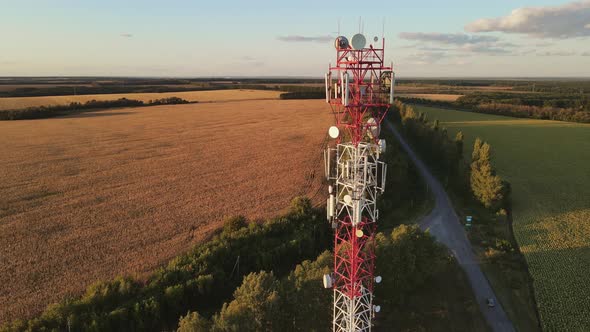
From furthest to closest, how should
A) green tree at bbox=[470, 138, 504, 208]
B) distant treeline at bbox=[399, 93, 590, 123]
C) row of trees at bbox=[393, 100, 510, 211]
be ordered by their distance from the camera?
distant treeline at bbox=[399, 93, 590, 123]
row of trees at bbox=[393, 100, 510, 211]
green tree at bbox=[470, 138, 504, 208]

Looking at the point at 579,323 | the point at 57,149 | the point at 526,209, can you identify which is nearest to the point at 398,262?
the point at 579,323

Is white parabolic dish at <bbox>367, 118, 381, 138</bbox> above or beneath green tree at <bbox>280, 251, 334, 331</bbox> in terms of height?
above

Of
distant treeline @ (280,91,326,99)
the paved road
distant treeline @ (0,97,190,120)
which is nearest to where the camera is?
the paved road

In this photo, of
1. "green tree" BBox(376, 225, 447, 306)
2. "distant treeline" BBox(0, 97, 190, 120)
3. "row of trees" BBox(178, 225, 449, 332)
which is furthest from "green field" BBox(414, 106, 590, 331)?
"distant treeline" BBox(0, 97, 190, 120)

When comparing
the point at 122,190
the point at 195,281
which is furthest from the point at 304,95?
the point at 195,281

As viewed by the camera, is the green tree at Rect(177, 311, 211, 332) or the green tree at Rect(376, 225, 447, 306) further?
the green tree at Rect(376, 225, 447, 306)

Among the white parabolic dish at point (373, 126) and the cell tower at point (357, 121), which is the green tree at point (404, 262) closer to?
the cell tower at point (357, 121)

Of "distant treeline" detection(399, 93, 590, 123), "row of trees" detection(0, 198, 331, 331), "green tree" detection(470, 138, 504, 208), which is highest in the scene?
"distant treeline" detection(399, 93, 590, 123)

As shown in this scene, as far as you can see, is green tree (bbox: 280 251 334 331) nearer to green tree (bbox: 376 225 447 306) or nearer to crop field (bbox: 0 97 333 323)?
green tree (bbox: 376 225 447 306)
